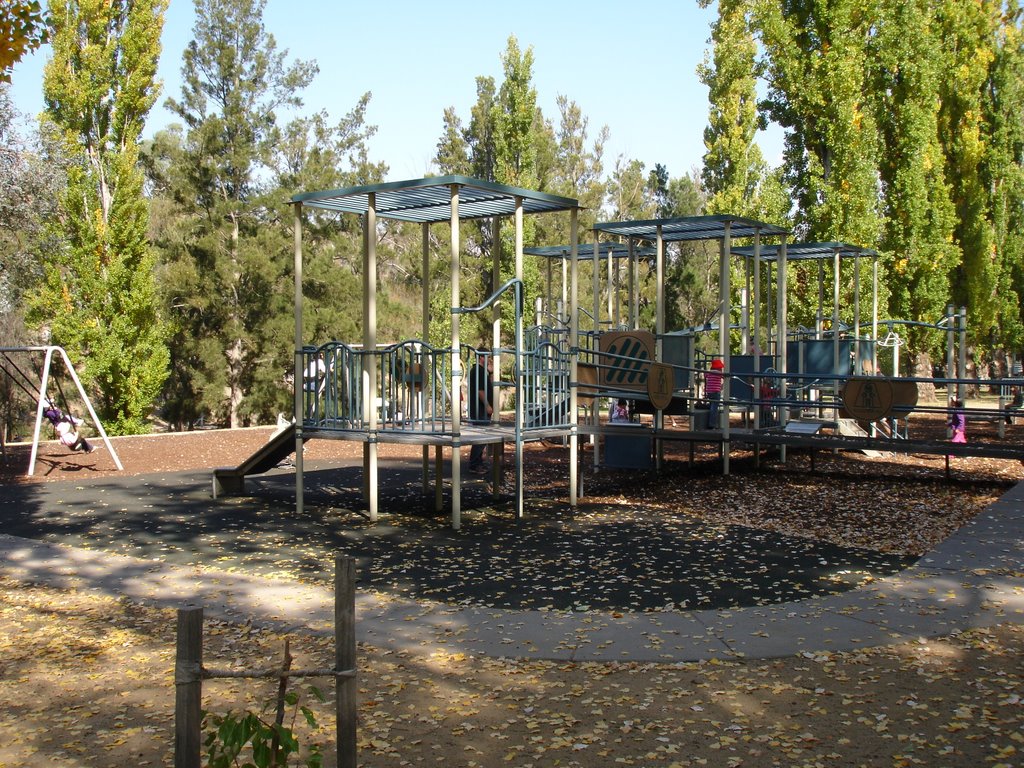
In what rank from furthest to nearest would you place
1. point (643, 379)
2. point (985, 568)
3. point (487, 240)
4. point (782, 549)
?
point (487, 240) → point (643, 379) → point (782, 549) → point (985, 568)

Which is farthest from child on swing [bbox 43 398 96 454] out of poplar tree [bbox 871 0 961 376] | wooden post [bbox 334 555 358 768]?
poplar tree [bbox 871 0 961 376]

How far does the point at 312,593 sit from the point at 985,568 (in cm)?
556

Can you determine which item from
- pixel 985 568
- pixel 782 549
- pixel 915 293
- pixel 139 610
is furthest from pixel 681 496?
pixel 915 293

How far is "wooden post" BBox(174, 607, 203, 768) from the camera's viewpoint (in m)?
3.24

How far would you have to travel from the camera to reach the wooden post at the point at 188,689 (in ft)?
10.6

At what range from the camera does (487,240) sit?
36.1 m

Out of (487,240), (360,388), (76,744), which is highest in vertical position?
(487,240)

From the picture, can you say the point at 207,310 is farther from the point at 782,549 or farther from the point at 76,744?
the point at 76,744

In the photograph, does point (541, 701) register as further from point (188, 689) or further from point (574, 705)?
point (188, 689)

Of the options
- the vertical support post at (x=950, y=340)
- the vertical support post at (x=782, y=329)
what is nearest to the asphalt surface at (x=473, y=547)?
the vertical support post at (x=782, y=329)

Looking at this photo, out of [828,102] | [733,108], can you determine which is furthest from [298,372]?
[733,108]

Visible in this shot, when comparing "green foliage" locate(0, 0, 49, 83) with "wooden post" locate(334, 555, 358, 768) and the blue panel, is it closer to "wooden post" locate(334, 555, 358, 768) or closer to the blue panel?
"wooden post" locate(334, 555, 358, 768)

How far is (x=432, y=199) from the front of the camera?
11.9 meters

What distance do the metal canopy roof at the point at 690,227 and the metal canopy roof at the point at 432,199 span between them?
244 centimetres
